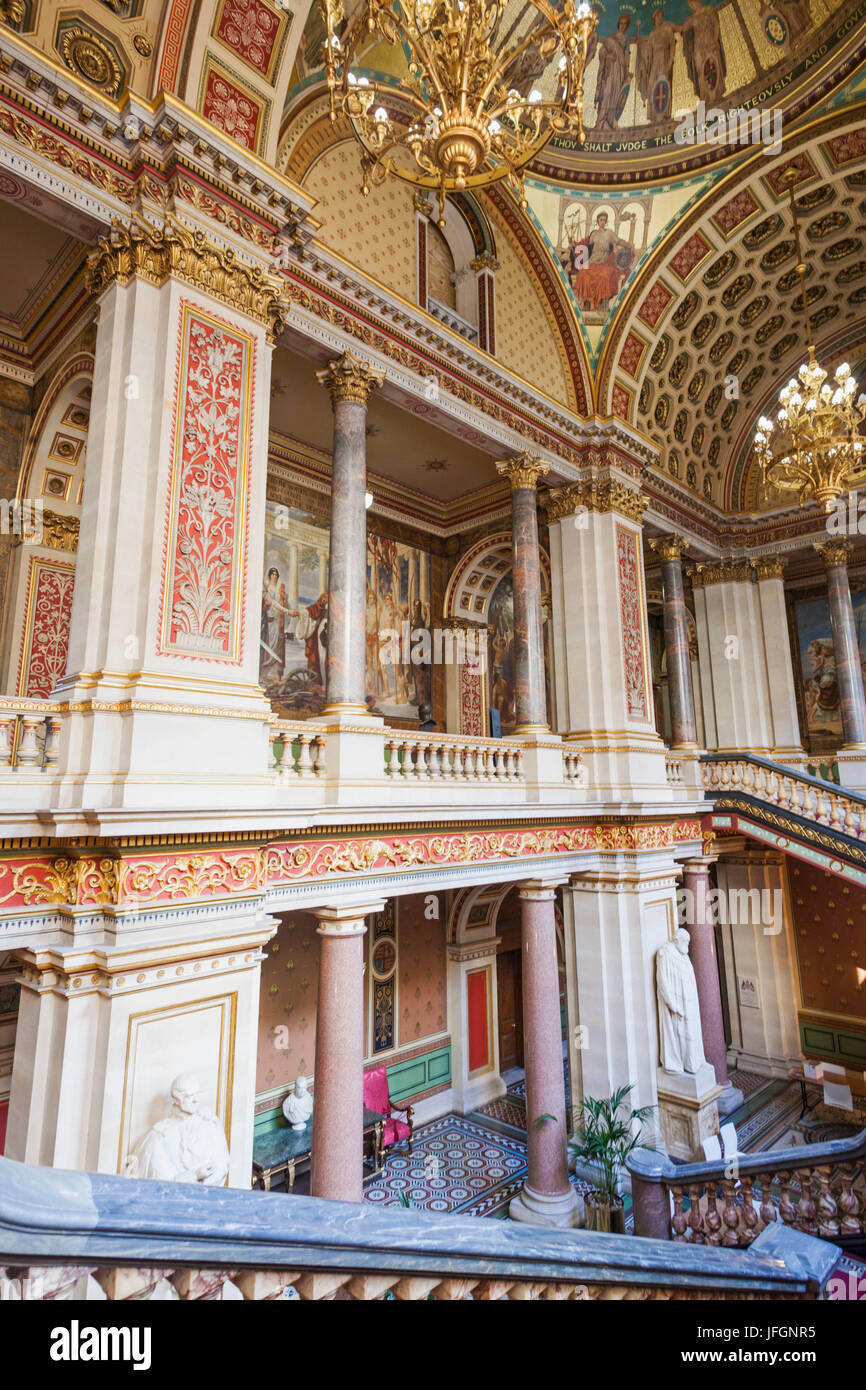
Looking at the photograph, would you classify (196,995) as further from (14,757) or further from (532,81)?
(532,81)

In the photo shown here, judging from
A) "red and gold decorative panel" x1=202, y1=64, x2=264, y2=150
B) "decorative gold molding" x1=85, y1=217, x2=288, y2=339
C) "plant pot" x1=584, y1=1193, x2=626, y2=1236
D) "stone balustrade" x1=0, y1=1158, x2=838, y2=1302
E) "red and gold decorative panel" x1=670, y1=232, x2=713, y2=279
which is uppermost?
"red and gold decorative panel" x1=670, y1=232, x2=713, y2=279

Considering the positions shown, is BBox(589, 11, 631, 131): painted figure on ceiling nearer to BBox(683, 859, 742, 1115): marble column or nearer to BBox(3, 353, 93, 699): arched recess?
BBox(3, 353, 93, 699): arched recess

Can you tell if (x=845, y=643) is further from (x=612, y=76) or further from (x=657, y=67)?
(x=612, y=76)

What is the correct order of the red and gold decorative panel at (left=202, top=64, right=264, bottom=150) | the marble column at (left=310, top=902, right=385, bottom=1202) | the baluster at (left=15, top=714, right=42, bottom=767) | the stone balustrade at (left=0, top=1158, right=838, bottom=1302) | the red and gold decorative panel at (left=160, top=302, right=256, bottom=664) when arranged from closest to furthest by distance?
1. the stone balustrade at (left=0, top=1158, right=838, bottom=1302)
2. the baluster at (left=15, top=714, right=42, bottom=767)
3. the red and gold decorative panel at (left=160, top=302, right=256, bottom=664)
4. the red and gold decorative panel at (left=202, top=64, right=264, bottom=150)
5. the marble column at (left=310, top=902, right=385, bottom=1202)

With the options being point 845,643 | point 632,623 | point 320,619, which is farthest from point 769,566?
point 320,619

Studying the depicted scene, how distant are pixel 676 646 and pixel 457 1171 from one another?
8186 millimetres

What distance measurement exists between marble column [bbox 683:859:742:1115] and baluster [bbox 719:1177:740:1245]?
5609mm

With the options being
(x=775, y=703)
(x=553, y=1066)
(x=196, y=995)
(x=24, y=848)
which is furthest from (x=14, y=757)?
(x=775, y=703)

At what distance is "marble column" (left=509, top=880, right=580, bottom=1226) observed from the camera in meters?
7.82

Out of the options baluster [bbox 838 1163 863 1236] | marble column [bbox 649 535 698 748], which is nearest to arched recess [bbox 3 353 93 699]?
baluster [bbox 838 1163 863 1236]

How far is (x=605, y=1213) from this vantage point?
7344 mm

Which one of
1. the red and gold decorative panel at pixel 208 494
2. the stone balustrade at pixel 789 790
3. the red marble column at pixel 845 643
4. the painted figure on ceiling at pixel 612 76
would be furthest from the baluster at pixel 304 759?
the red marble column at pixel 845 643

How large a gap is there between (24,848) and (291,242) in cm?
537

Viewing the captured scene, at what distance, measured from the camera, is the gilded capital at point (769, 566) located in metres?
13.7
